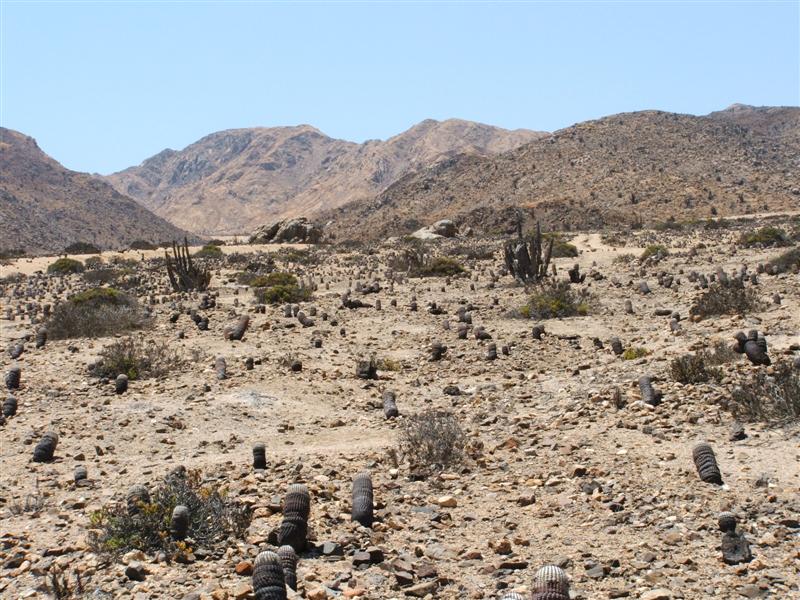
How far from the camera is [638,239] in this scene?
42125mm

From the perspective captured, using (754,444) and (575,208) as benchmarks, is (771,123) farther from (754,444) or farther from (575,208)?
(754,444)

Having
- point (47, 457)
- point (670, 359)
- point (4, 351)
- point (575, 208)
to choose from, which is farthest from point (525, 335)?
point (575, 208)

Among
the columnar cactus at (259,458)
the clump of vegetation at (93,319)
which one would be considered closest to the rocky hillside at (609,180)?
→ the clump of vegetation at (93,319)

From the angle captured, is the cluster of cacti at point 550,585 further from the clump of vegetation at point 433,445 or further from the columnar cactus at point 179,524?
the clump of vegetation at point 433,445

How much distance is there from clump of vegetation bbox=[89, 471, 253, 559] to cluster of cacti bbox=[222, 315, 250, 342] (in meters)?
9.26

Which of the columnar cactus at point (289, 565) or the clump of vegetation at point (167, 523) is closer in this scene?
the columnar cactus at point (289, 565)

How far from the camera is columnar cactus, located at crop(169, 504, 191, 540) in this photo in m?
6.68

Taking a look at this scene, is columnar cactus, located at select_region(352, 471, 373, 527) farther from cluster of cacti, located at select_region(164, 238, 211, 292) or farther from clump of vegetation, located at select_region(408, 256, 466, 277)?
clump of vegetation, located at select_region(408, 256, 466, 277)

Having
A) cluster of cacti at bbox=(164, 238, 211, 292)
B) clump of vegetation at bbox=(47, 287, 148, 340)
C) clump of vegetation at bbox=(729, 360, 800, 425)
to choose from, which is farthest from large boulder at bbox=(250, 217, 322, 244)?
clump of vegetation at bbox=(729, 360, 800, 425)

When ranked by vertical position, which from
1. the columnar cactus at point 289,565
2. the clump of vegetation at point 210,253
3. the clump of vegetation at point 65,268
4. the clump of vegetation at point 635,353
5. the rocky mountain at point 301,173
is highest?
the rocky mountain at point 301,173

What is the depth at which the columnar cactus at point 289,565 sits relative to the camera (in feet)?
19.6

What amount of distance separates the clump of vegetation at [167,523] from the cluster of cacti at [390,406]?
12.7ft

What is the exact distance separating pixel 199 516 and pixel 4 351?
1134 cm

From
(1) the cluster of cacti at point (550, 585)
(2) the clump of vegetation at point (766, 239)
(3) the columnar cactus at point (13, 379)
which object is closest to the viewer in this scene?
(1) the cluster of cacti at point (550, 585)
